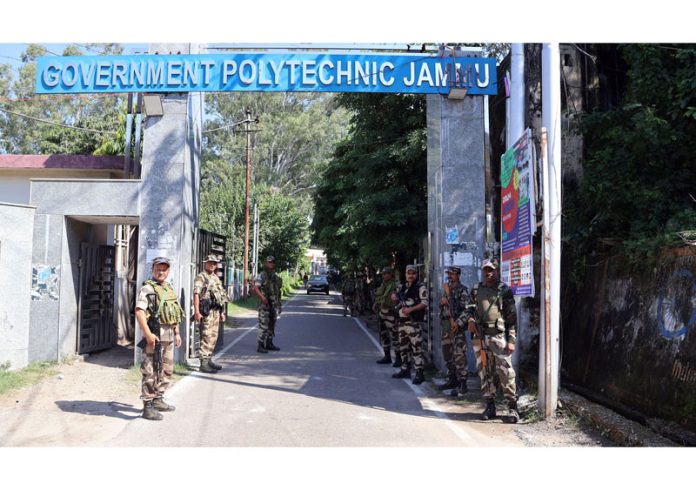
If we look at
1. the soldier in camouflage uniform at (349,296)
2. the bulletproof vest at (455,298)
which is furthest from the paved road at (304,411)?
the soldier in camouflage uniform at (349,296)

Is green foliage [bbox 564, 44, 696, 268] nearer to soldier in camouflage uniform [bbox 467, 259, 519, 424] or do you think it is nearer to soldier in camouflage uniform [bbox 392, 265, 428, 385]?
soldier in camouflage uniform [bbox 467, 259, 519, 424]

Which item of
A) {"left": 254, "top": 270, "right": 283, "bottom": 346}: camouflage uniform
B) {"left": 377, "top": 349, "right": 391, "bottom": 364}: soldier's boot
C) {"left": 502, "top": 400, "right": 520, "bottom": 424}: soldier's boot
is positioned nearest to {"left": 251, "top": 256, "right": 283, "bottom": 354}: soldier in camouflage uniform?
{"left": 254, "top": 270, "right": 283, "bottom": 346}: camouflage uniform

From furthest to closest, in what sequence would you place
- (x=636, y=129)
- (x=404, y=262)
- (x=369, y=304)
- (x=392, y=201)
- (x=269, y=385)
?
(x=369, y=304) < (x=404, y=262) < (x=392, y=201) < (x=269, y=385) < (x=636, y=129)

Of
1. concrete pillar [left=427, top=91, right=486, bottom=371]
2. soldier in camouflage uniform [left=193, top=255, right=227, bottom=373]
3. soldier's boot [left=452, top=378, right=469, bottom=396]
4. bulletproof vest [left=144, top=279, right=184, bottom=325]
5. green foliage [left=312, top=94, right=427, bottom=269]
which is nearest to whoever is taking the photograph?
bulletproof vest [left=144, top=279, right=184, bottom=325]

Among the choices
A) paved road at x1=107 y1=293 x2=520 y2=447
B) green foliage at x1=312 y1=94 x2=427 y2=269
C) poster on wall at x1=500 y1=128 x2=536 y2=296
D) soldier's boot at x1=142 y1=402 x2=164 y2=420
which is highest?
green foliage at x1=312 y1=94 x2=427 y2=269

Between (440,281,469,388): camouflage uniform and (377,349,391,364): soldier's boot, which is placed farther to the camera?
(377,349,391,364): soldier's boot

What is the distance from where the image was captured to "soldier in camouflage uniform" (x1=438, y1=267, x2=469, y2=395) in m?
8.34

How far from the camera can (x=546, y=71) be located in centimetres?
694

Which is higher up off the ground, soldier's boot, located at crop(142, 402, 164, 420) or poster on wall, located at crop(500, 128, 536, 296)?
poster on wall, located at crop(500, 128, 536, 296)

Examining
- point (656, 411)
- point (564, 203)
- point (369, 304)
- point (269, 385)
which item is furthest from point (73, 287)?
point (369, 304)

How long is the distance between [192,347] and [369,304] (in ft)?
50.0

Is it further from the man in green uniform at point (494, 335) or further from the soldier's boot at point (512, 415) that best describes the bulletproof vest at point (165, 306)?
the soldier's boot at point (512, 415)

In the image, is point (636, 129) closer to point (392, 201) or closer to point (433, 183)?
point (433, 183)

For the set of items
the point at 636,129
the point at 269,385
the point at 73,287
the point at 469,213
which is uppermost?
the point at 636,129
